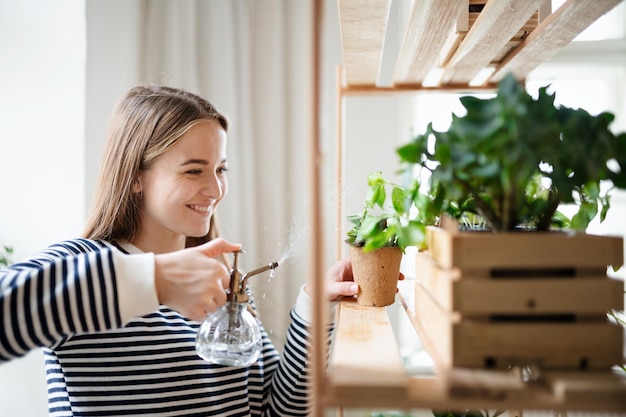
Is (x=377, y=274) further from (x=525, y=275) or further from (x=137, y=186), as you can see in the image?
(x=137, y=186)

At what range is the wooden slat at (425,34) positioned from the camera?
0.78 metres

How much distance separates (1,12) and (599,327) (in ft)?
6.60

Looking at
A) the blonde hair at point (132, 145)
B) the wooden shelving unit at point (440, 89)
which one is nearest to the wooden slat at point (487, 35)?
the wooden shelving unit at point (440, 89)

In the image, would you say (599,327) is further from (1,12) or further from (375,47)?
(1,12)

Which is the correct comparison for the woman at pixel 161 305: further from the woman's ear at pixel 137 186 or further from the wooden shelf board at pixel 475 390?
the wooden shelf board at pixel 475 390

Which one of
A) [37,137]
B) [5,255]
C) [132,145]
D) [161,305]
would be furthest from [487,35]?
[5,255]

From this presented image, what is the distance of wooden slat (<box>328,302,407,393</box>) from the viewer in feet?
1.91

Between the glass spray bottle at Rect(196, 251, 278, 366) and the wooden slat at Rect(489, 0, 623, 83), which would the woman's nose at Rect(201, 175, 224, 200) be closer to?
the glass spray bottle at Rect(196, 251, 278, 366)

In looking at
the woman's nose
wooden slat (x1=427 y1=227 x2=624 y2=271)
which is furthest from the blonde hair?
wooden slat (x1=427 y1=227 x2=624 y2=271)

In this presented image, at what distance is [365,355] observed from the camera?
69 cm

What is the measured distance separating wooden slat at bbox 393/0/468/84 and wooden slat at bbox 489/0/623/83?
12 centimetres

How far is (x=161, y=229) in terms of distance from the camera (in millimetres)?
1329

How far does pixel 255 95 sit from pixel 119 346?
1.19 meters

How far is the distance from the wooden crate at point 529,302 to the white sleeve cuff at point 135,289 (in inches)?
16.2
